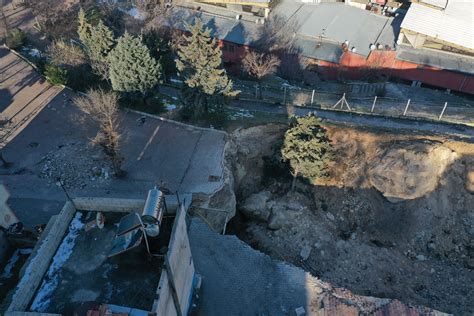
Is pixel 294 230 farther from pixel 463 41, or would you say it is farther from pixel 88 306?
pixel 463 41

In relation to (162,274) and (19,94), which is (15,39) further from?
(162,274)

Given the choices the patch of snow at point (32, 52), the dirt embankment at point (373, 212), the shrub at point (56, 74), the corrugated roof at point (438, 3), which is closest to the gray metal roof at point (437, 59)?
the corrugated roof at point (438, 3)

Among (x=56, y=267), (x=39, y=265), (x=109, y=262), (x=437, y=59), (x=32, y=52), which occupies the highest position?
(x=39, y=265)

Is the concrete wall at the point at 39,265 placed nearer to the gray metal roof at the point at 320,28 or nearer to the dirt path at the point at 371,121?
the dirt path at the point at 371,121

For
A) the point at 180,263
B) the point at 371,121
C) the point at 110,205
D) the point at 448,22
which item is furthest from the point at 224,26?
the point at 180,263

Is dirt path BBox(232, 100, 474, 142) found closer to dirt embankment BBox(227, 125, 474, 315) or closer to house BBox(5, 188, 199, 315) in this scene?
dirt embankment BBox(227, 125, 474, 315)
